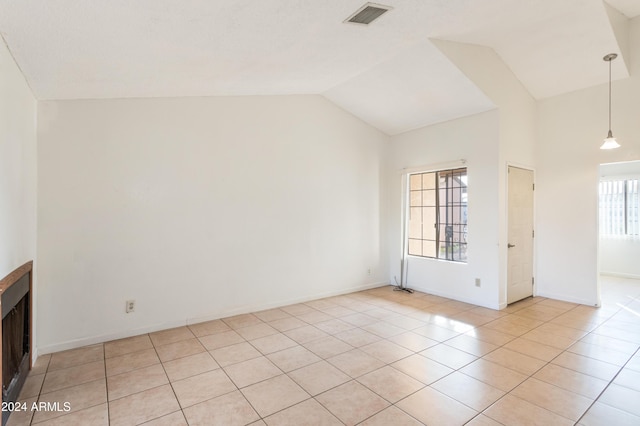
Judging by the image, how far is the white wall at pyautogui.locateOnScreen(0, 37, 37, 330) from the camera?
205 centimetres

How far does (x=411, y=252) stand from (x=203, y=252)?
347 cm

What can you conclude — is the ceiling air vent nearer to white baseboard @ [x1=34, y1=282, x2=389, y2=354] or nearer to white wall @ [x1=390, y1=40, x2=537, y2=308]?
white wall @ [x1=390, y1=40, x2=537, y2=308]

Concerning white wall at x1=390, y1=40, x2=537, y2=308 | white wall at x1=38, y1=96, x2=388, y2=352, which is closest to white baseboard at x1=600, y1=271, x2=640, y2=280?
white wall at x1=390, y1=40, x2=537, y2=308

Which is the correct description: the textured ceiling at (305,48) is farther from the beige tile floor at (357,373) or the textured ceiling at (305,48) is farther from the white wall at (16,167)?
the beige tile floor at (357,373)

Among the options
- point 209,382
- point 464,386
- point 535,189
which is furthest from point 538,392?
point 535,189

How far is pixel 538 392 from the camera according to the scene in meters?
2.38

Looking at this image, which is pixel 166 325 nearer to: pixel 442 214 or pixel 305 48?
pixel 305 48

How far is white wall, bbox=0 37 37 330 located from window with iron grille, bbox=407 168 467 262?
496 cm

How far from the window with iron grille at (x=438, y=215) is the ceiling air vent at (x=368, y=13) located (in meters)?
2.93

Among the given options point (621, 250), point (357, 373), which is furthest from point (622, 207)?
point (357, 373)

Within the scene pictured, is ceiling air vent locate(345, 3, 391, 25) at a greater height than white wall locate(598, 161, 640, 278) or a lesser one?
greater

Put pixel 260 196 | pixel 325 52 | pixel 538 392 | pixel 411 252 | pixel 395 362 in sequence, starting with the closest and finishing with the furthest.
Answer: pixel 538 392 → pixel 395 362 → pixel 325 52 → pixel 260 196 → pixel 411 252

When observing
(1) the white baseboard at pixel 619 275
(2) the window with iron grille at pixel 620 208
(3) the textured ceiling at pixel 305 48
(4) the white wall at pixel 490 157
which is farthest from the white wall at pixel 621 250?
(3) the textured ceiling at pixel 305 48

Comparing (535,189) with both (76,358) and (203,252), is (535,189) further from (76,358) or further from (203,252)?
(76,358)
